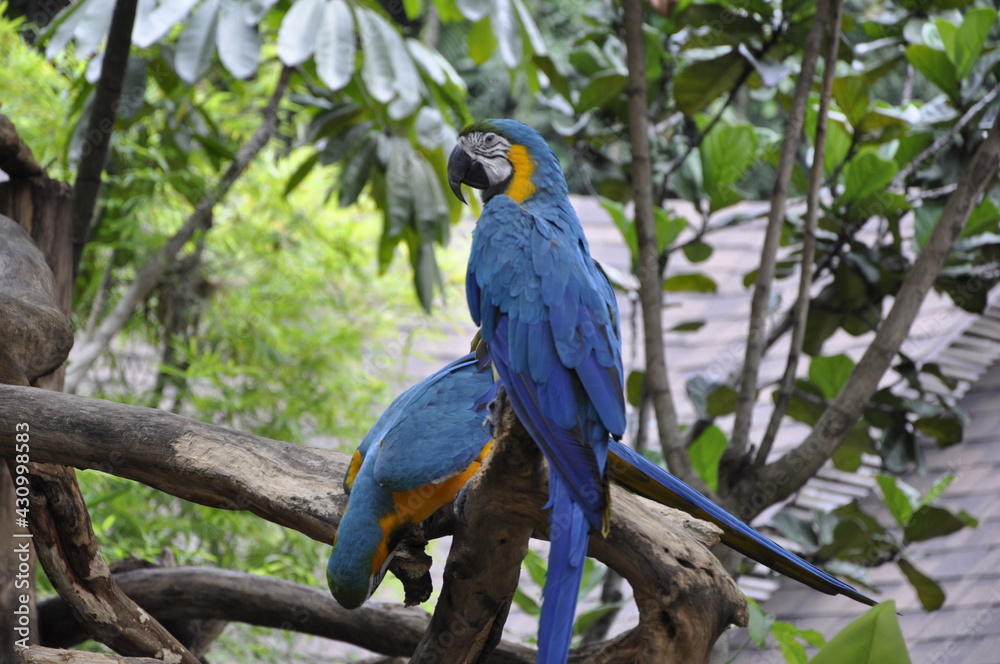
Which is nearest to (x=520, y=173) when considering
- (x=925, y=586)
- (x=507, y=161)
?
(x=507, y=161)

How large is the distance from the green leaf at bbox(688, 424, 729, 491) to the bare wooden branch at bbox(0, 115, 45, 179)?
1.39 m

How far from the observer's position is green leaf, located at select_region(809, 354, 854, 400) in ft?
5.79

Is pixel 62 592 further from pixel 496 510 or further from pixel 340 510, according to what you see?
pixel 496 510

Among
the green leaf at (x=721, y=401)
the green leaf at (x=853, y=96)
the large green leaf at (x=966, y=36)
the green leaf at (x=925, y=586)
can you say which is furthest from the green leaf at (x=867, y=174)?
the green leaf at (x=925, y=586)

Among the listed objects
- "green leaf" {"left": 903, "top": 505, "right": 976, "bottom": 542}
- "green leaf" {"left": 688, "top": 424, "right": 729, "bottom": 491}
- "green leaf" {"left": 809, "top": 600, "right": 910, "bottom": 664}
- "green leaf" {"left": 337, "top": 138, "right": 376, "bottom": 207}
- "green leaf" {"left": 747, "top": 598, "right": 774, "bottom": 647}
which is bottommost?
"green leaf" {"left": 903, "top": 505, "right": 976, "bottom": 542}

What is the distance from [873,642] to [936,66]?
1.32 metres

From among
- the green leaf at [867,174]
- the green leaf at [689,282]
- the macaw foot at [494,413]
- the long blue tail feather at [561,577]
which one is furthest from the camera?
the green leaf at [689,282]

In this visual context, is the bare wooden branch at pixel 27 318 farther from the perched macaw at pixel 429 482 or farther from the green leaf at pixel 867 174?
the green leaf at pixel 867 174

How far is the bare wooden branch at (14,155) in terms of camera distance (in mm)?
1422

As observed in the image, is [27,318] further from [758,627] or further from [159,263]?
[758,627]

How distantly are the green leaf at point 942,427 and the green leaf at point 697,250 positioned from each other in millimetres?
610

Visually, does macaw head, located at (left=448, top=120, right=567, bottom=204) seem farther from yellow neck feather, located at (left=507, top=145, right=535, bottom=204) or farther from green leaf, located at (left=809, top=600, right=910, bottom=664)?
green leaf, located at (left=809, top=600, right=910, bottom=664)

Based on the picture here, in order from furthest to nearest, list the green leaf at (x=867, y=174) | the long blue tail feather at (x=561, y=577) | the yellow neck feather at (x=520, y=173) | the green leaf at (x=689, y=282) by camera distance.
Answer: the green leaf at (x=689, y=282) < the green leaf at (x=867, y=174) < the yellow neck feather at (x=520, y=173) < the long blue tail feather at (x=561, y=577)

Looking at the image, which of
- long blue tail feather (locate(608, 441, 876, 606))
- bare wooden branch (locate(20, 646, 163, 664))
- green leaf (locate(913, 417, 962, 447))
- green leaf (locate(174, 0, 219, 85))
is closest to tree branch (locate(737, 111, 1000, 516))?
green leaf (locate(913, 417, 962, 447))
